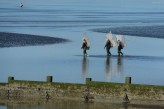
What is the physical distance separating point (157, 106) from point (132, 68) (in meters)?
11.0

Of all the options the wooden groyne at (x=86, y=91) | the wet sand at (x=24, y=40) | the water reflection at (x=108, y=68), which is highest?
the wet sand at (x=24, y=40)

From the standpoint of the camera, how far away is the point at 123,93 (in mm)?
29297

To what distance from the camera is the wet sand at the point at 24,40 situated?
5662cm

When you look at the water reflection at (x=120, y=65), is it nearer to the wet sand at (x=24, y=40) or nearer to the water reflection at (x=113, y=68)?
the water reflection at (x=113, y=68)

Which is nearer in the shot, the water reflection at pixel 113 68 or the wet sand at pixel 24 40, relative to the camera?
the water reflection at pixel 113 68

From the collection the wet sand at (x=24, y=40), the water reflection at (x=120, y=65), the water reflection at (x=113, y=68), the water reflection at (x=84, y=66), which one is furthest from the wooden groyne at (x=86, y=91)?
the wet sand at (x=24, y=40)

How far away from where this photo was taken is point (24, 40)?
60.0 metres

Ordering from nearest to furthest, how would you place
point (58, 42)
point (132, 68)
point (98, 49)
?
point (132, 68) → point (98, 49) → point (58, 42)

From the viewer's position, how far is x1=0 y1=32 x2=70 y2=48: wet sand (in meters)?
56.6

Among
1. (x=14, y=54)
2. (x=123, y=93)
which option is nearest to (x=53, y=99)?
(x=123, y=93)

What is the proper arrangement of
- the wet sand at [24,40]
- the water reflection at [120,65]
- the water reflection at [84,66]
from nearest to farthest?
the water reflection at [84,66]
the water reflection at [120,65]
the wet sand at [24,40]

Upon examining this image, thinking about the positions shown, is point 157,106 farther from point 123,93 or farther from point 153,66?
point 153,66

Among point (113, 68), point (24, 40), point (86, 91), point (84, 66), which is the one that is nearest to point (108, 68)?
point (113, 68)

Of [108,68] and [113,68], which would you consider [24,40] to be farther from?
[113,68]
